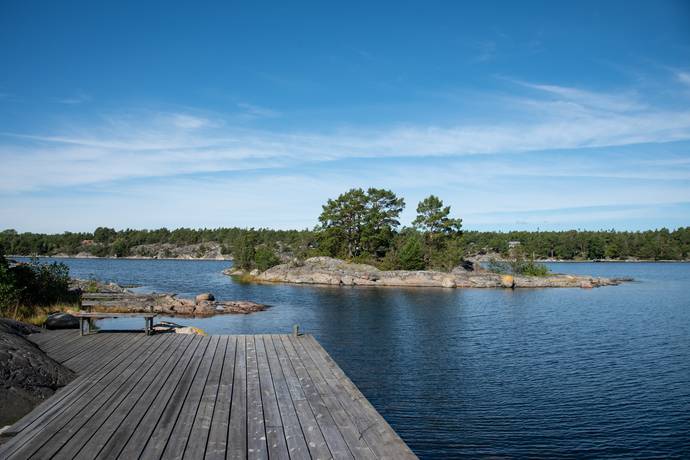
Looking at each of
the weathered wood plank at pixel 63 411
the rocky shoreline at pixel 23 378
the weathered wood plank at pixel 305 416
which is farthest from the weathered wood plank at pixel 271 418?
the rocky shoreline at pixel 23 378

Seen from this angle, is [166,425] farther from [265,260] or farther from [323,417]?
[265,260]

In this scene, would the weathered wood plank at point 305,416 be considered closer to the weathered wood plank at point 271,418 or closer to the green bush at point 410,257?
the weathered wood plank at point 271,418

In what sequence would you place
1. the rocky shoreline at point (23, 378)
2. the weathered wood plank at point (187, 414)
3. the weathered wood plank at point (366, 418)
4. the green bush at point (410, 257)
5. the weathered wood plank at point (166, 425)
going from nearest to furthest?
1. the weathered wood plank at point (166, 425)
2. the weathered wood plank at point (187, 414)
3. the weathered wood plank at point (366, 418)
4. the rocky shoreline at point (23, 378)
5. the green bush at point (410, 257)

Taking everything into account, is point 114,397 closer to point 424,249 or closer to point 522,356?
point 522,356

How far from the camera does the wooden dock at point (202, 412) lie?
6.40 m

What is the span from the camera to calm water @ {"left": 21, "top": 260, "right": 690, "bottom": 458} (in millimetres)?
12664

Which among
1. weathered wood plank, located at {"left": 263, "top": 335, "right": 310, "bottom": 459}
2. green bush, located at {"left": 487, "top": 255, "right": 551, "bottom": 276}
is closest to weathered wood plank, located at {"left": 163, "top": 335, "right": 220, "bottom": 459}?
weathered wood plank, located at {"left": 263, "top": 335, "right": 310, "bottom": 459}

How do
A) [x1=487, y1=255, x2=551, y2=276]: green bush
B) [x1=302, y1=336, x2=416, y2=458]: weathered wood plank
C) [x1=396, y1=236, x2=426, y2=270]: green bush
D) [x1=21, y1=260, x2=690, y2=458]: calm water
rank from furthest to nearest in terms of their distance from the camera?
[x1=396, y1=236, x2=426, y2=270]: green bush, [x1=487, y1=255, x2=551, y2=276]: green bush, [x1=21, y1=260, x2=690, y2=458]: calm water, [x1=302, y1=336, x2=416, y2=458]: weathered wood plank

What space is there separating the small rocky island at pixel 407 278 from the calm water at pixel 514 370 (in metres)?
19.2

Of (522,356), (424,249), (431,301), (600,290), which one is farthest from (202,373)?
(424,249)

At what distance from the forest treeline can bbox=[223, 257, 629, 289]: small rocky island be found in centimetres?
627

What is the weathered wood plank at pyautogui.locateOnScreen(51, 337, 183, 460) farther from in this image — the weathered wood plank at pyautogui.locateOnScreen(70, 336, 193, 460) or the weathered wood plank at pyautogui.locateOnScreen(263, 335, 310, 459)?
the weathered wood plank at pyautogui.locateOnScreen(263, 335, 310, 459)

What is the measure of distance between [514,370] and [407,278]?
42698 mm

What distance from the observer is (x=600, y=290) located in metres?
55.8
